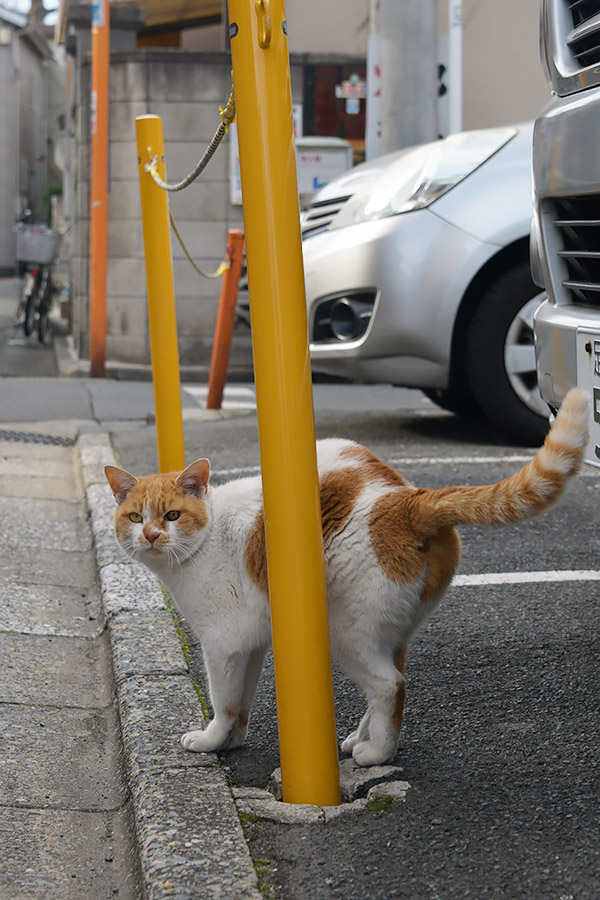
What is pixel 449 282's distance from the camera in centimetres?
516

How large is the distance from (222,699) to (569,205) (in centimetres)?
142

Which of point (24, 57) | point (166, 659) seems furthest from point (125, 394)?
point (24, 57)

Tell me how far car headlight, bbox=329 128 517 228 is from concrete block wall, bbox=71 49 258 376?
4.56 metres

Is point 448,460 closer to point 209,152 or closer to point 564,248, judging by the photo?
point 564,248

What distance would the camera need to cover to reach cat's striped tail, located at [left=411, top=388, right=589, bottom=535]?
190 cm

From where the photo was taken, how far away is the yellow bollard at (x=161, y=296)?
3.83 meters

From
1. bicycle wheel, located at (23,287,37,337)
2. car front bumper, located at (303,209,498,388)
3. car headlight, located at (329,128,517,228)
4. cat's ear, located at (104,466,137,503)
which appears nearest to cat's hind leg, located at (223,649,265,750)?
cat's ear, located at (104,466,137,503)

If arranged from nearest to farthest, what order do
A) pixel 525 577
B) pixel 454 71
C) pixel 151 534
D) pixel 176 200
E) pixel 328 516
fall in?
1. pixel 328 516
2. pixel 151 534
3. pixel 525 577
4. pixel 454 71
5. pixel 176 200

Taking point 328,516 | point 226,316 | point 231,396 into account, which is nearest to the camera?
point 328,516

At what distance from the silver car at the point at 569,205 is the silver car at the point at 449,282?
2314mm

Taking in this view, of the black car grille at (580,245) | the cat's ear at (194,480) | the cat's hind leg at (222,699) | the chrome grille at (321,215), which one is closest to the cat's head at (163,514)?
the cat's ear at (194,480)

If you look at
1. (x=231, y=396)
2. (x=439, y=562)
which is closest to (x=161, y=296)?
(x=439, y=562)

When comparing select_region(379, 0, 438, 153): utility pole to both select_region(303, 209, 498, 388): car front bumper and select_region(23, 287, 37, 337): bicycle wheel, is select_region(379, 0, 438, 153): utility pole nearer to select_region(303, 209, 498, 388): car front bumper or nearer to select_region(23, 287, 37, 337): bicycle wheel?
select_region(303, 209, 498, 388): car front bumper

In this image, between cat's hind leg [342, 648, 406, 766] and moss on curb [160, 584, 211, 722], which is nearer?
cat's hind leg [342, 648, 406, 766]
